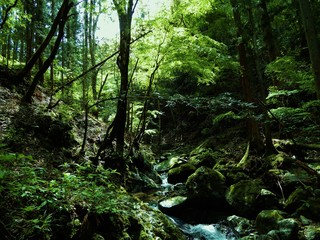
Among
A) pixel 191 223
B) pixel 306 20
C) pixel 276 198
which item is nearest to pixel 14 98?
pixel 191 223

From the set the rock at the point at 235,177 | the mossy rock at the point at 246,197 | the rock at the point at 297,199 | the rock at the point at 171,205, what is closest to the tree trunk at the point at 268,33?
the rock at the point at 235,177

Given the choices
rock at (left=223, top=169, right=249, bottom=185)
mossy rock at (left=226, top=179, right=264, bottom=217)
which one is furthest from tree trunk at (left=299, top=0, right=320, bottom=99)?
rock at (left=223, top=169, right=249, bottom=185)

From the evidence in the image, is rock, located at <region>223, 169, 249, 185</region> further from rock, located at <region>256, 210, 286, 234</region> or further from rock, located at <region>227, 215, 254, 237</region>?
rock, located at <region>256, 210, 286, 234</region>

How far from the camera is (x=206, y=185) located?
8.79 m

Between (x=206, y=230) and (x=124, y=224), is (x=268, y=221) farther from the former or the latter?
(x=124, y=224)

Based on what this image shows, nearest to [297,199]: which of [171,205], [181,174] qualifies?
[171,205]

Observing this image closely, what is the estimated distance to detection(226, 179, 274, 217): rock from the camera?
7352 mm

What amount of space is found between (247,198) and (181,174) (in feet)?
14.1

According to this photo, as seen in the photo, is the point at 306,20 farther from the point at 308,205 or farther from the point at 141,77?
the point at 141,77

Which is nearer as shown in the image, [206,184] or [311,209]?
[311,209]

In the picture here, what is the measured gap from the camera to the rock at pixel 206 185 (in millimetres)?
8641

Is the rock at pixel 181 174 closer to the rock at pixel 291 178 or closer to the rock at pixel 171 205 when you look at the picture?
the rock at pixel 171 205

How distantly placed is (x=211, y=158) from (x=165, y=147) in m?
9.36

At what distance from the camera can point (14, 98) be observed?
7184 mm
